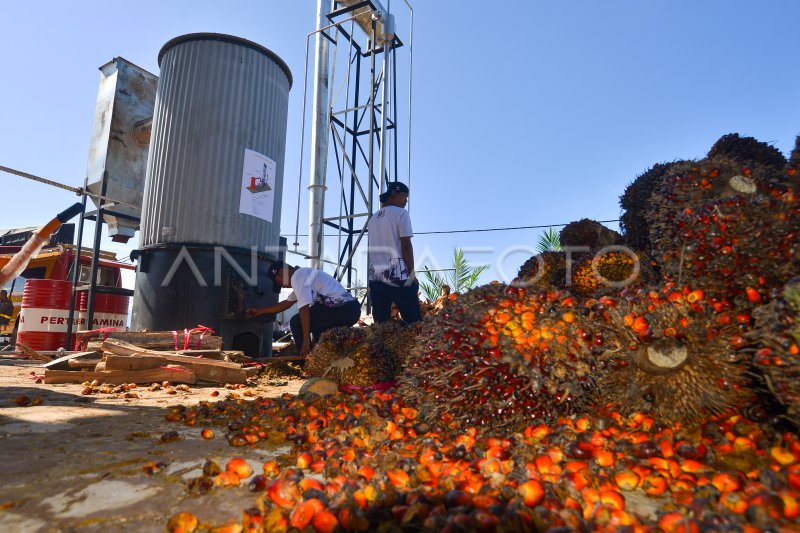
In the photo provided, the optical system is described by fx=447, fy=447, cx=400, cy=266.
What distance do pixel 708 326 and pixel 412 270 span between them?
3993mm

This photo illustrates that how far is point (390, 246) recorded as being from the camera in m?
5.75

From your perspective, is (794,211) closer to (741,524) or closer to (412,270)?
(741,524)

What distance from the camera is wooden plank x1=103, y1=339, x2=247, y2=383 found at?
4941 mm

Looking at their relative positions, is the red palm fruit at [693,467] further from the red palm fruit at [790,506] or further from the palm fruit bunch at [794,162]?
the palm fruit bunch at [794,162]

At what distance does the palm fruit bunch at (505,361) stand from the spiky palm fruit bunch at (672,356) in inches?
5.8

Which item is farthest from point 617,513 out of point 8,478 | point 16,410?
point 16,410

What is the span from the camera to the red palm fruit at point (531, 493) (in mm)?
1424

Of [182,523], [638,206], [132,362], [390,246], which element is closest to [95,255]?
[132,362]

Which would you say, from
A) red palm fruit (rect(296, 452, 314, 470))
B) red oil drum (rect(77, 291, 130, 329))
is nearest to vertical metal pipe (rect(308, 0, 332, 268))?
red oil drum (rect(77, 291, 130, 329))

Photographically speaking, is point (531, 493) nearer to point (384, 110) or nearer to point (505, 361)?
point (505, 361)

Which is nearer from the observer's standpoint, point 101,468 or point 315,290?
point 101,468

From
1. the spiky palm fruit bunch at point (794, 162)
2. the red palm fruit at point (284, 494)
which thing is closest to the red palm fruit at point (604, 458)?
the red palm fruit at point (284, 494)

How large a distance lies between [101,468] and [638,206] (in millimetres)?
4064

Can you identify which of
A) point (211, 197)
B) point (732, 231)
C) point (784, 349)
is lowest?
point (784, 349)
